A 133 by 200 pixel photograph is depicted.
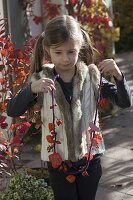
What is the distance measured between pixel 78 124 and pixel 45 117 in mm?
213

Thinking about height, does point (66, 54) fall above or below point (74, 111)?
above

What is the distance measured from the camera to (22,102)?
3.05 meters

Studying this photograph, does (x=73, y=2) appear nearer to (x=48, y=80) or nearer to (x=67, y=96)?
(x=67, y=96)

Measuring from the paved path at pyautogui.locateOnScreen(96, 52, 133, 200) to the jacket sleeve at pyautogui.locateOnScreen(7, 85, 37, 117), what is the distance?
6.11 feet

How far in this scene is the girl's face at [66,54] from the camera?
3020mm

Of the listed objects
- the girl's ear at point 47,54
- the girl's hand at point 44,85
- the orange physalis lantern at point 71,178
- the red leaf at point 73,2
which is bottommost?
the orange physalis lantern at point 71,178

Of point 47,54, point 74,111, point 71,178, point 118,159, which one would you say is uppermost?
point 47,54

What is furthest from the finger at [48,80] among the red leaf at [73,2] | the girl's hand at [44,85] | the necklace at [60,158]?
the red leaf at [73,2]

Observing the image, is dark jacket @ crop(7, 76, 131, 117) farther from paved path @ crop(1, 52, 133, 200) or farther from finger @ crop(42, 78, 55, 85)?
paved path @ crop(1, 52, 133, 200)

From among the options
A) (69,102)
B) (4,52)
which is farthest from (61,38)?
(4,52)

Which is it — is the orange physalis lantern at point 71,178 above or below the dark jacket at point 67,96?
below

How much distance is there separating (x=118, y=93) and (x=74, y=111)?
275 mm

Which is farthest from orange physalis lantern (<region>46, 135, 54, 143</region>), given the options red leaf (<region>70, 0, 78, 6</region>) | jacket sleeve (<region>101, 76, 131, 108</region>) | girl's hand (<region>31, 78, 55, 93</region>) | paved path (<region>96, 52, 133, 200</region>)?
red leaf (<region>70, 0, 78, 6</region>)

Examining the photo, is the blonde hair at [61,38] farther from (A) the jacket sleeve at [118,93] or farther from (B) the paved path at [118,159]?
(B) the paved path at [118,159]
